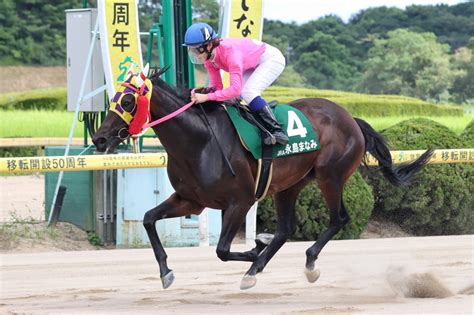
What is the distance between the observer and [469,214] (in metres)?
10.7

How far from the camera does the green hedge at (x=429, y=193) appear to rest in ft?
33.9

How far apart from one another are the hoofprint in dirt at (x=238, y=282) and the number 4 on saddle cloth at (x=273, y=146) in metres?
0.81

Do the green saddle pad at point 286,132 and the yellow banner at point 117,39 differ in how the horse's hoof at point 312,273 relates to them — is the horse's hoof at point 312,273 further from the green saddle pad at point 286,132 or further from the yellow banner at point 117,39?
the yellow banner at point 117,39

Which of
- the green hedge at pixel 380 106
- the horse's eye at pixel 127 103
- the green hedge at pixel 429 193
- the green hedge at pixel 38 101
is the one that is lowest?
the green hedge at pixel 38 101

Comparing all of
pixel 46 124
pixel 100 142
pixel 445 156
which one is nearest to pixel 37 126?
pixel 46 124

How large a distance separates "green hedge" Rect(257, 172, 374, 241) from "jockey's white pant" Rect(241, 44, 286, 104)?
2.84 meters

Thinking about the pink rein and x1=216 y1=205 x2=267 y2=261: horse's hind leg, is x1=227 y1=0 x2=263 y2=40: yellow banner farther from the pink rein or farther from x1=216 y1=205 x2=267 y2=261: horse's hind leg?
x1=216 y1=205 x2=267 y2=261: horse's hind leg

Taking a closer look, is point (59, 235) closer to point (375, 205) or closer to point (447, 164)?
point (375, 205)

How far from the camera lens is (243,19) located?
9.15 meters

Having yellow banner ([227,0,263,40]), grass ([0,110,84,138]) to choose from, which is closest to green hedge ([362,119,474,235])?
yellow banner ([227,0,263,40])

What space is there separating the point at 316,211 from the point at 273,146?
3173mm

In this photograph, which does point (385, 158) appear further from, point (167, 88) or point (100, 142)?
point (100, 142)

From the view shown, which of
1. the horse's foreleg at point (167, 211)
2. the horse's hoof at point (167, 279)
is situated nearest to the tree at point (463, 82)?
the horse's foreleg at point (167, 211)

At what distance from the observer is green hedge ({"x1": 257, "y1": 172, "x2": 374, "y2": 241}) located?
9523mm
